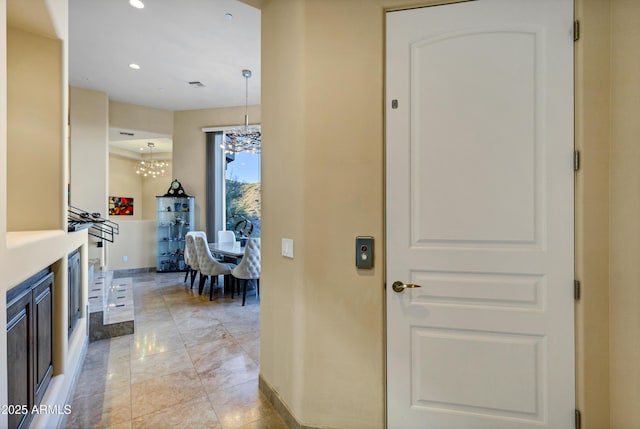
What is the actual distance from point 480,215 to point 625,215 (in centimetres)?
65

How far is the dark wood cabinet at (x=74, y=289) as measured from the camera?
2.71m

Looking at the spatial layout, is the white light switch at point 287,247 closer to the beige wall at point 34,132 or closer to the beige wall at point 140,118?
the beige wall at point 34,132

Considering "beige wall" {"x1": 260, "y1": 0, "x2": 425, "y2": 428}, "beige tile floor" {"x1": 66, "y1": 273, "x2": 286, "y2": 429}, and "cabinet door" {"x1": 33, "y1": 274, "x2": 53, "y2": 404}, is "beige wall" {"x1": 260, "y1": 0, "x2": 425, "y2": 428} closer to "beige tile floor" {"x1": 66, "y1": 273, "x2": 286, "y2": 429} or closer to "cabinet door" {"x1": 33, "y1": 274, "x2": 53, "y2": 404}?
"beige tile floor" {"x1": 66, "y1": 273, "x2": 286, "y2": 429}

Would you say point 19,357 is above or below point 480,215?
below

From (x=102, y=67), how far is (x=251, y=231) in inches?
156

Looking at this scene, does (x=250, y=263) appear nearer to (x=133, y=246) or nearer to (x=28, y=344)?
(x=28, y=344)

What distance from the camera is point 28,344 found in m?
1.68

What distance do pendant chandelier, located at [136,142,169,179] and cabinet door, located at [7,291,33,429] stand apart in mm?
9684

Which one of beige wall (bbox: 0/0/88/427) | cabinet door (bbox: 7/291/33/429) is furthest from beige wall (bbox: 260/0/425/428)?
beige wall (bbox: 0/0/88/427)

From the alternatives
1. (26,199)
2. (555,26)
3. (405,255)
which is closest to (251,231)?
(26,199)

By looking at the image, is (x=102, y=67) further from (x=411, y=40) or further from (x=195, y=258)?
(x=411, y=40)

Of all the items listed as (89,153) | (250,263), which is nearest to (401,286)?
(250,263)

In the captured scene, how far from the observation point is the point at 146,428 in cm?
203

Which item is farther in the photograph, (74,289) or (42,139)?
(74,289)
